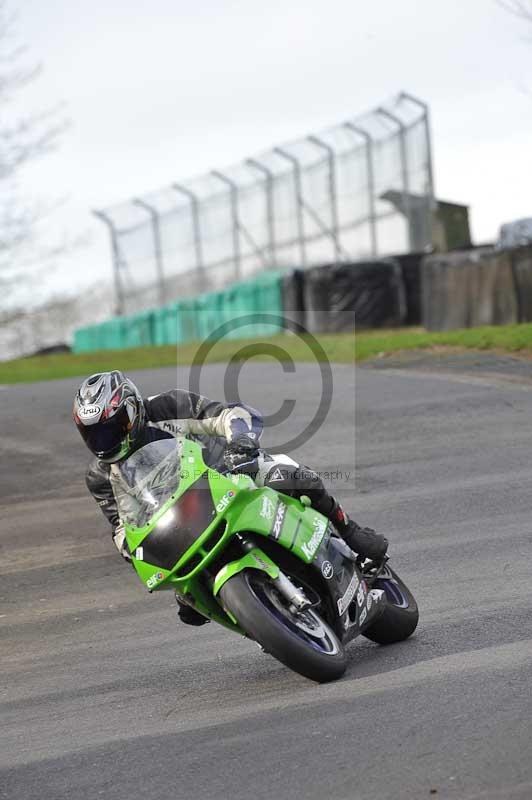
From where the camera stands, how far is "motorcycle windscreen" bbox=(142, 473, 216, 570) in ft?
18.0

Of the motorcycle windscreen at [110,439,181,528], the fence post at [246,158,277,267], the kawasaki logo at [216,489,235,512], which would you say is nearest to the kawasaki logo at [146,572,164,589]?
the motorcycle windscreen at [110,439,181,528]

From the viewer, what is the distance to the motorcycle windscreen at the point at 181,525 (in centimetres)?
547

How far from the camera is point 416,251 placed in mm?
25812

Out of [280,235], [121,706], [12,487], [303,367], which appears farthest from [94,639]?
[280,235]

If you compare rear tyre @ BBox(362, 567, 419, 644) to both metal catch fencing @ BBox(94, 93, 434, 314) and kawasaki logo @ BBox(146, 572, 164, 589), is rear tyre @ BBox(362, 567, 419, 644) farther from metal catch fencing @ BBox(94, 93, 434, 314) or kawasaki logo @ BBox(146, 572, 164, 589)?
metal catch fencing @ BBox(94, 93, 434, 314)

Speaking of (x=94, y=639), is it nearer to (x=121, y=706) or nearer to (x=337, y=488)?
(x=121, y=706)

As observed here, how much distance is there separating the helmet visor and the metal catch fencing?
20863 millimetres

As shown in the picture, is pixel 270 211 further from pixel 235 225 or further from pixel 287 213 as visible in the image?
pixel 235 225

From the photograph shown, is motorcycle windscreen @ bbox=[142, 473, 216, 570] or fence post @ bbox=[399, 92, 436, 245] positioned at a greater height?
fence post @ bbox=[399, 92, 436, 245]

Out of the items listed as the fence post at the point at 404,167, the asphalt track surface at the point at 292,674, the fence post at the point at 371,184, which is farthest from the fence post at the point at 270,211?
the asphalt track surface at the point at 292,674

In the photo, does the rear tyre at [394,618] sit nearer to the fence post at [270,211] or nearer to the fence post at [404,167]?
the fence post at [404,167]

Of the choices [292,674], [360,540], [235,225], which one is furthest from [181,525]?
[235,225]

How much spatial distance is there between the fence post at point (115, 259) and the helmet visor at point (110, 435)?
84.7 feet

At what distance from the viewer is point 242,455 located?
5.69 metres
